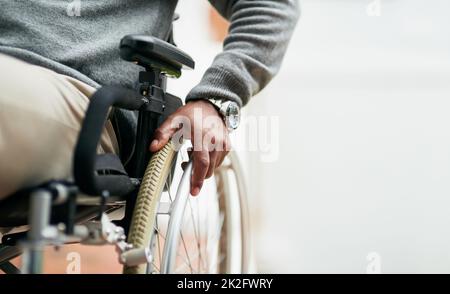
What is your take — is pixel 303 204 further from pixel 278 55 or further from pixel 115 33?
pixel 115 33

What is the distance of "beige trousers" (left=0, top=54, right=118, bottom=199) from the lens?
20.3 inches

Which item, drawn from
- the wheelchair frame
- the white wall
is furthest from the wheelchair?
the white wall

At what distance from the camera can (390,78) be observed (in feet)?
8.60

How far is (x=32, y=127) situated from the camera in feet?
1.74

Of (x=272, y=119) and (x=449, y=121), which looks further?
(x=272, y=119)

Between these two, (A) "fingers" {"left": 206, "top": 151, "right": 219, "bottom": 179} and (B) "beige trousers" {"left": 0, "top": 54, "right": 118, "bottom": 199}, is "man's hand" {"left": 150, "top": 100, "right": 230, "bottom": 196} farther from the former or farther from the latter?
(B) "beige trousers" {"left": 0, "top": 54, "right": 118, "bottom": 199}

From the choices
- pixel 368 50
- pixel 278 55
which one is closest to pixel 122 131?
pixel 278 55

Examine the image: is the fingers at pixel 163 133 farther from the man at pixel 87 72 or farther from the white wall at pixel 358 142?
the white wall at pixel 358 142

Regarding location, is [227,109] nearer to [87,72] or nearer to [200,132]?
[200,132]

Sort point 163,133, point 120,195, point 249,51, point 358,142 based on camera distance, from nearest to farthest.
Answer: point 120,195 < point 163,133 < point 249,51 < point 358,142

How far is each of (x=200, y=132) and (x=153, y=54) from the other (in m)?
0.15

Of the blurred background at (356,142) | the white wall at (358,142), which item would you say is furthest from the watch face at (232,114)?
the white wall at (358,142)

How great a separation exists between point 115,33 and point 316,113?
2.12m

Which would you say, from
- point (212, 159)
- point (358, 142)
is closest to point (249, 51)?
point (212, 159)
